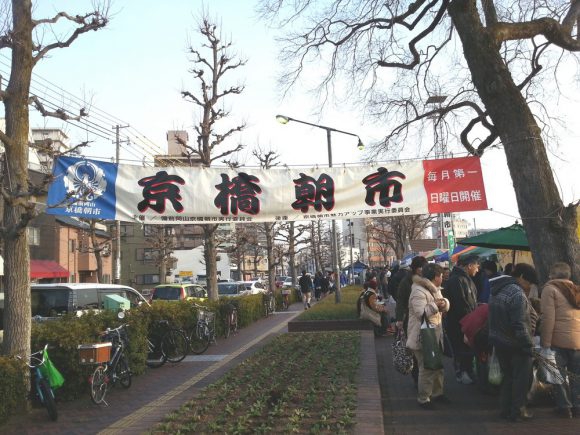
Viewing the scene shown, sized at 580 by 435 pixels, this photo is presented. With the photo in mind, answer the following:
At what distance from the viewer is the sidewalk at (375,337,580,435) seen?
5.78m

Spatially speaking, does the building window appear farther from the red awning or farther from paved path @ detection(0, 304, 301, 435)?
paved path @ detection(0, 304, 301, 435)

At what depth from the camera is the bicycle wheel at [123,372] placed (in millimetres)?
8404

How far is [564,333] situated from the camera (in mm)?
6008

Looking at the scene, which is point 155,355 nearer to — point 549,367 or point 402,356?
point 402,356

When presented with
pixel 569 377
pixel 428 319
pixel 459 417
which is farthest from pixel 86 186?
pixel 569 377

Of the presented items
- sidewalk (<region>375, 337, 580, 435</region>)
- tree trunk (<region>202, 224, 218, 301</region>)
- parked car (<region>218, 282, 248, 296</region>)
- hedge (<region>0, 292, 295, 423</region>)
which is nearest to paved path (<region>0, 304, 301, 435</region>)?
hedge (<region>0, 292, 295, 423</region>)

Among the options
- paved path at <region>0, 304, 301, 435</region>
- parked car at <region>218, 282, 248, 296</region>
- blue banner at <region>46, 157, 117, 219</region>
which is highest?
blue banner at <region>46, 157, 117, 219</region>

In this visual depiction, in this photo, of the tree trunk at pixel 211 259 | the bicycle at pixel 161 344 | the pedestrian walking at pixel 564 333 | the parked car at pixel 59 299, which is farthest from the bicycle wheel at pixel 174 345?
the pedestrian walking at pixel 564 333

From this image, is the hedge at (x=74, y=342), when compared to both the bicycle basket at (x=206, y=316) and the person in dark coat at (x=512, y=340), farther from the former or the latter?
the person in dark coat at (x=512, y=340)

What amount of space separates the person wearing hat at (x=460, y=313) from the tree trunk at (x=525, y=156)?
1.02m

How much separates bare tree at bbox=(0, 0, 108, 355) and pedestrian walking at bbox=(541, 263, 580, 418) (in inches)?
243

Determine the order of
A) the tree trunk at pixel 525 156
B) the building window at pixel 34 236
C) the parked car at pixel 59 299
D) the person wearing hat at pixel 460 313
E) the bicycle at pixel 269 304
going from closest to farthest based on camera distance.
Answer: the tree trunk at pixel 525 156
the person wearing hat at pixel 460 313
the parked car at pixel 59 299
the bicycle at pixel 269 304
the building window at pixel 34 236

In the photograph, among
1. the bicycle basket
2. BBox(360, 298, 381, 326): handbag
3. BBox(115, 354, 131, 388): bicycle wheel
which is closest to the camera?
BBox(115, 354, 131, 388): bicycle wheel

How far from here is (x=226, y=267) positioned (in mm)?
67625
